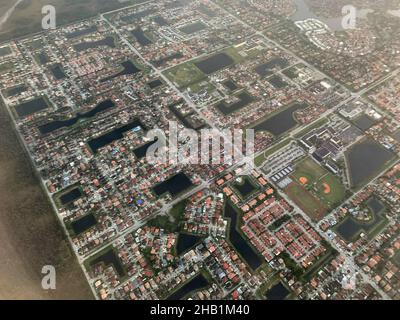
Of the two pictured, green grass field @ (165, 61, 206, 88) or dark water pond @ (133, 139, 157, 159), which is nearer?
dark water pond @ (133, 139, 157, 159)

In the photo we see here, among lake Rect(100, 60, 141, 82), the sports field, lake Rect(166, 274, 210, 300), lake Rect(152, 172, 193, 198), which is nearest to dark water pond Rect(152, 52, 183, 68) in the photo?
lake Rect(100, 60, 141, 82)

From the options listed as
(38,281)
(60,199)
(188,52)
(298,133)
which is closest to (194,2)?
(188,52)

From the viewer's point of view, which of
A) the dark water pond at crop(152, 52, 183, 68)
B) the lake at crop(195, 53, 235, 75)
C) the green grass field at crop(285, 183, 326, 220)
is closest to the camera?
the green grass field at crop(285, 183, 326, 220)

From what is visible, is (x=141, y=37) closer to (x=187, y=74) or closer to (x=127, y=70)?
(x=127, y=70)

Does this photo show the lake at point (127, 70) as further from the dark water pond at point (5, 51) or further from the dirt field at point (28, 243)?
the dark water pond at point (5, 51)

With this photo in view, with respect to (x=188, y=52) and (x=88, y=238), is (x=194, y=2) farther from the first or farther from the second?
(x=88, y=238)

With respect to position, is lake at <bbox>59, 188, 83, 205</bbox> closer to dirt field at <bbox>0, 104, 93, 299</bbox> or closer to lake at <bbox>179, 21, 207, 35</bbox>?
dirt field at <bbox>0, 104, 93, 299</bbox>
